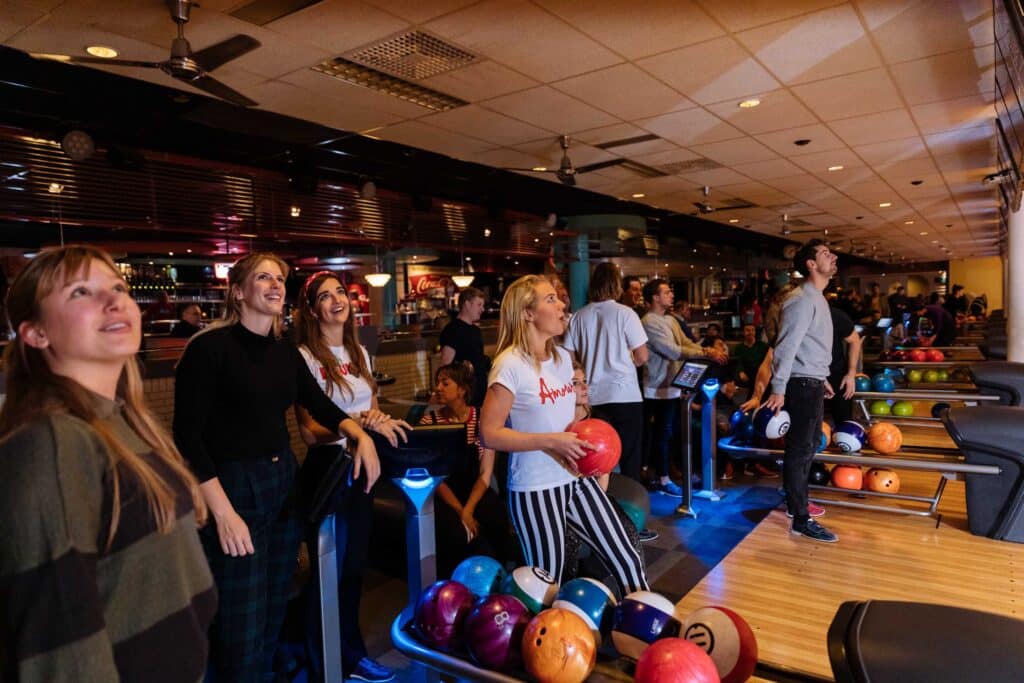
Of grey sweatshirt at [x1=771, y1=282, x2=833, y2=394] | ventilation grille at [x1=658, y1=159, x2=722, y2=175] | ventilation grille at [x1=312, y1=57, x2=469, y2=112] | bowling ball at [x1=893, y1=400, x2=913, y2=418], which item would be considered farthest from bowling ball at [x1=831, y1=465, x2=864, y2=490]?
ventilation grille at [x1=658, y1=159, x2=722, y2=175]

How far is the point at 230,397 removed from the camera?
192cm

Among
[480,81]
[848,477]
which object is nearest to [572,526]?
[848,477]

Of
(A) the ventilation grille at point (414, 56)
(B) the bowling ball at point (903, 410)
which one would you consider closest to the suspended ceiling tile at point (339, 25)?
(A) the ventilation grille at point (414, 56)

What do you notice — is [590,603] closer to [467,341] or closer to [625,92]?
[467,341]

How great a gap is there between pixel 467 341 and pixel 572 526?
7.76 feet

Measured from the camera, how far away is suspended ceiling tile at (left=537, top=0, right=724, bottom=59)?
11.3ft

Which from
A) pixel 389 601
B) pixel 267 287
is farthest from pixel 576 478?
pixel 389 601

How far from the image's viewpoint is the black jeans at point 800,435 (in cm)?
358

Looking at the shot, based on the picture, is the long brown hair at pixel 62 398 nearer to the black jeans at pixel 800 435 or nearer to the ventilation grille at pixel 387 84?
the black jeans at pixel 800 435

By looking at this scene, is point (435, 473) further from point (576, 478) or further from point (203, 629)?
point (203, 629)

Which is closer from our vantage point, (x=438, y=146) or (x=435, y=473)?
(x=435, y=473)

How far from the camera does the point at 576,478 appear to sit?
223 centimetres

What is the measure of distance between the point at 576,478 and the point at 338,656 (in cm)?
96

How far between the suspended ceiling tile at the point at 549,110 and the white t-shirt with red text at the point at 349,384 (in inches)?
116
